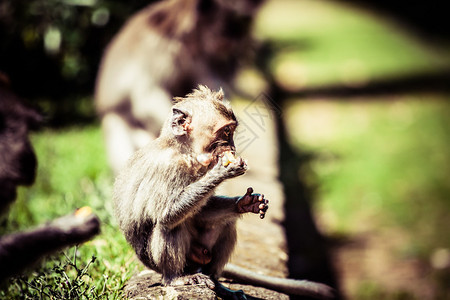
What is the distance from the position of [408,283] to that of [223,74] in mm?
3307

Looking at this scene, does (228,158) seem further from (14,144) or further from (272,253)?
(14,144)

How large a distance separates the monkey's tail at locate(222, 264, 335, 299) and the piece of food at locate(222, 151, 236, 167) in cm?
93

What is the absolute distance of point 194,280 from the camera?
2.91 m

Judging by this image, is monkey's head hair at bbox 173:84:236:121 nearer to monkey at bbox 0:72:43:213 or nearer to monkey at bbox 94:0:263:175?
monkey at bbox 0:72:43:213

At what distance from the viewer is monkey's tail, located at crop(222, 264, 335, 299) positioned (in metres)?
3.21

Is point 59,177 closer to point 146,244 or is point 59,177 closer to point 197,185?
point 146,244

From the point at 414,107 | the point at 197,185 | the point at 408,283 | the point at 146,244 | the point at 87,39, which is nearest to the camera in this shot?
the point at 197,185

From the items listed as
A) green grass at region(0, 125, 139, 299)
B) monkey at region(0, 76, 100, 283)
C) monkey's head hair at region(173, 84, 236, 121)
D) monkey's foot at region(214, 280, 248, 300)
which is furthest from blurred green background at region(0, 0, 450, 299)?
monkey's head hair at region(173, 84, 236, 121)

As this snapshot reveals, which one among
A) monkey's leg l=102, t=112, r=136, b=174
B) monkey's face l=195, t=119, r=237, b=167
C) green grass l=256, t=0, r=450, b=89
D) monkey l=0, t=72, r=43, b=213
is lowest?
monkey's face l=195, t=119, r=237, b=167

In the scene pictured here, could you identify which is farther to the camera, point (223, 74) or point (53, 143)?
point (53, 143)

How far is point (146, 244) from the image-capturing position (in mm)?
2949

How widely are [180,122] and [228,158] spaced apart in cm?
36

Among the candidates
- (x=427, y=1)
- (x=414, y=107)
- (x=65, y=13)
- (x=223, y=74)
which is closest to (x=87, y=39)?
(x=65, y=13)

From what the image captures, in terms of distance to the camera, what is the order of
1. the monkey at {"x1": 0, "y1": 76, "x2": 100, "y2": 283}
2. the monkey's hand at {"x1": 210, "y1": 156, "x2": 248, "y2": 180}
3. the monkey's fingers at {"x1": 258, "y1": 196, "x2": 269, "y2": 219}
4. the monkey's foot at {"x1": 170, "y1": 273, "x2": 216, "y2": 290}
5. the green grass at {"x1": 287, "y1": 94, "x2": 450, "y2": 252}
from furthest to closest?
the green grass at {"x1": 287, "y1": 94, "x2": 450, "y2": 252}
the monkey at {"x1": 0, "y1": 76, "x2": 100, "y2": 283}
the monkey's foot at {"x1": 170, "y1": 273, "x2": 216, "y2": 290}
the monkey's fingers at {"x1": 258, "y1": 196, "x2": 269, "y2": 219}
the monkey's hand at {"x1": 210, "y1": 156, "x2": 248, "y2": 180}
